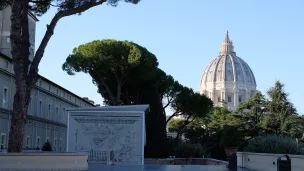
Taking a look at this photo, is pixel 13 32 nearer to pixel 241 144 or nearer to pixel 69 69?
pixel 69 69

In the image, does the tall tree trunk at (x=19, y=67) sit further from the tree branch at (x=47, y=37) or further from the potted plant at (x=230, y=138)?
the potted plant at (x=230, y=138)

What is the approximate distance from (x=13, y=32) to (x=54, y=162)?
4.40 meters

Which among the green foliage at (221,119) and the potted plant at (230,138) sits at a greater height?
the green foliage at (221,119)

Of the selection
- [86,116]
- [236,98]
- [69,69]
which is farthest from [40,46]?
[236,98]

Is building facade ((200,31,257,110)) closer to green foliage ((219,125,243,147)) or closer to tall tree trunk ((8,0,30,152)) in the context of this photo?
green foliage ((219,125,243,147))

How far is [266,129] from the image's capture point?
42969 millimetres

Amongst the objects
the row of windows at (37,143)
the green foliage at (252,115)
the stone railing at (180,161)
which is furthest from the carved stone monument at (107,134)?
the green foliage at (252,115)

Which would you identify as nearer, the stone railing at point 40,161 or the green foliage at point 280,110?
the stone railing at point 40,161

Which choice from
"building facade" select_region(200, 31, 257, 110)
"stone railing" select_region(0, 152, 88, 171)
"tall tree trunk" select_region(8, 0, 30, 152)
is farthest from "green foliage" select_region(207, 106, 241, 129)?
"building facade" select_region(200, 31, 257, 110)

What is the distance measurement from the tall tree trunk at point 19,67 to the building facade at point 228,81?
107767mm

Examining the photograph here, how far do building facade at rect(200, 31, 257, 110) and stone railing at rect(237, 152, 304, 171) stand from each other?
101 m

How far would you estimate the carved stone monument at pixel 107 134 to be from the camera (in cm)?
2239

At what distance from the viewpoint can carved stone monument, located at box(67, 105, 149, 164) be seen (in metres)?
22.4

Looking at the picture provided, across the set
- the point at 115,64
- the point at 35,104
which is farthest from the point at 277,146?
the point at 35,104
